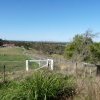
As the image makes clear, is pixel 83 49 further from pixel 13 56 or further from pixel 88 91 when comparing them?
pixel 88 91

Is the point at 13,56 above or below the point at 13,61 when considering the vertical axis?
below

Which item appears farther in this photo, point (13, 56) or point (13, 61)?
point (13, 56)

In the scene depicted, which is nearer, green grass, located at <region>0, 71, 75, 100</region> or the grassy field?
green grass, located at <region>0, 71, 75, 100</region>

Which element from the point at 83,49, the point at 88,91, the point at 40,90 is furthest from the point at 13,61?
the point at 88,91

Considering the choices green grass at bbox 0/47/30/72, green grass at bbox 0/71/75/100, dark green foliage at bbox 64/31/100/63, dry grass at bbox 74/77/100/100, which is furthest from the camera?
dark green foliage at bbox 64/31/100/63

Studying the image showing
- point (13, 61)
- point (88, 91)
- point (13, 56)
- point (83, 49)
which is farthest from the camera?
→ point (13, 56)

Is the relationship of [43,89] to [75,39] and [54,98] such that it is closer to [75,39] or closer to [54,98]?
[54,98]

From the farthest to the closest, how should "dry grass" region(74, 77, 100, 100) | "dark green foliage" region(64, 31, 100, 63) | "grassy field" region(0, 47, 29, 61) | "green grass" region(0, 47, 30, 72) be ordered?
"dark green foliage" region(64, 31, 100, 63) < "grassy field" region(0, 47, 29, 61) < "green grass" region(0, 47, 30, 72) < "dry grass" region(74, 77, 100, 100)

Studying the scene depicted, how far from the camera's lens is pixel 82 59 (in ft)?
135

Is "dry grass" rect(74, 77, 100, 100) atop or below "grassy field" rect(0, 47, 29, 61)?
atop

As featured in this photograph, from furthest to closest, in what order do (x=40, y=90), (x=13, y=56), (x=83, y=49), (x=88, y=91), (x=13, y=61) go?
(x=13, y=56) → (x=83, y=49) → (x=13, y=61) → (x=40, y=90) → (x=88, y=91)

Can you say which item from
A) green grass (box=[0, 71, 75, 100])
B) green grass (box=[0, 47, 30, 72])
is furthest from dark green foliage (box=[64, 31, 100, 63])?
green grass (box=[0, 71, 75, 100])

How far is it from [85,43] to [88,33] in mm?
2149

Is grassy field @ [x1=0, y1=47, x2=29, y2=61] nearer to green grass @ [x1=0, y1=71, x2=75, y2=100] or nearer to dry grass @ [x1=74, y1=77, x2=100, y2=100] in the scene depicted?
green grass @ [x1=0, y1=71, x2=75, y2=100]
